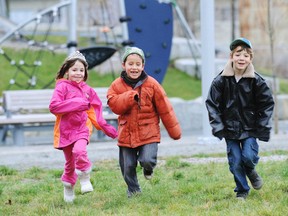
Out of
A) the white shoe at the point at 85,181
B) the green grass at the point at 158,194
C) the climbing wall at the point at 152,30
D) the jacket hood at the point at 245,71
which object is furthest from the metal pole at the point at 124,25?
the jacket hood at the point at 245,71

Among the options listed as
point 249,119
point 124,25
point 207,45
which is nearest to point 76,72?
point 249,119

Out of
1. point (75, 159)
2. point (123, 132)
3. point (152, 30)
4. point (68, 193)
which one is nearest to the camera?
point (75, 159)

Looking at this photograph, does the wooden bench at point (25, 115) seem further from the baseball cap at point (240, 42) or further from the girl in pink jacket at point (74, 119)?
the baseball cap at point (240, 42)

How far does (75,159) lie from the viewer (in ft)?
25.0

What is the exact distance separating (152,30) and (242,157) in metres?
9.96

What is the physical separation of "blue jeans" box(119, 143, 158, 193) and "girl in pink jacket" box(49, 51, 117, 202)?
229 mm

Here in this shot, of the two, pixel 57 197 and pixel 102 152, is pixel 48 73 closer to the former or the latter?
pixel 102 152

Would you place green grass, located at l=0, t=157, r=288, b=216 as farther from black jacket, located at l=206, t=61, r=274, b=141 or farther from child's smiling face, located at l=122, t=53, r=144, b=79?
child's smiling face, located at l=122, t=53, r=144, b=79

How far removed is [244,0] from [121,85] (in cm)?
1787

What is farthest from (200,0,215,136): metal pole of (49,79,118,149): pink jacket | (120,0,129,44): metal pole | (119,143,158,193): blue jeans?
(49,79,118,149): pink jacket

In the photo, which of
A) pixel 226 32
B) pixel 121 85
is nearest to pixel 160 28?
pixel 121 85

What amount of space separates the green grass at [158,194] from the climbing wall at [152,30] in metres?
7.04

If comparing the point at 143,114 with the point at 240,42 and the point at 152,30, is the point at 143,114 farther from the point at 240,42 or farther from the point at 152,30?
the point at 152,30

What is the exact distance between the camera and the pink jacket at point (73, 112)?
7.62m
